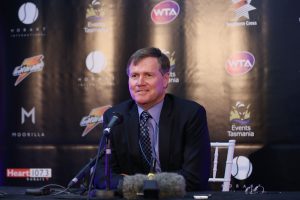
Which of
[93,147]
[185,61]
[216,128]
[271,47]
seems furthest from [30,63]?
[271,47]

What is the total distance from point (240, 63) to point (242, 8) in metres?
0.50

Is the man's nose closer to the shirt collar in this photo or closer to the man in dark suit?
the man in dark suit

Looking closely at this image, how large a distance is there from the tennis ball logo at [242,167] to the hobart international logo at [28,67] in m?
2.12

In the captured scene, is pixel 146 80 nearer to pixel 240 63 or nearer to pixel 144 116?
pixel 144 116

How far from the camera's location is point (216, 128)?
14.4ft

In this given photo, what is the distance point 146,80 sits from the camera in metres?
2.56

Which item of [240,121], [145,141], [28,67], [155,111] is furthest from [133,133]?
[28,67]

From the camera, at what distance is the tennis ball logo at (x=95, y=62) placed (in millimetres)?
4703

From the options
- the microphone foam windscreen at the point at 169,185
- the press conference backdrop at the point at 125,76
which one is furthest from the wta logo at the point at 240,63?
the microphone foam windscreen at the point at 169,185

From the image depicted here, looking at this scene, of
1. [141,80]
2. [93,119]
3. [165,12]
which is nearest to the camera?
[141,80]

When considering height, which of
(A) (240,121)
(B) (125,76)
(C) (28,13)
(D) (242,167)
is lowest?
(D) (242,167)

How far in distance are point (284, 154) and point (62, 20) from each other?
8.10 feet

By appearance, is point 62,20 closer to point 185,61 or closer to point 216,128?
point 185,61

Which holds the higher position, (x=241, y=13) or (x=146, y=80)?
(x=241, y=13)
